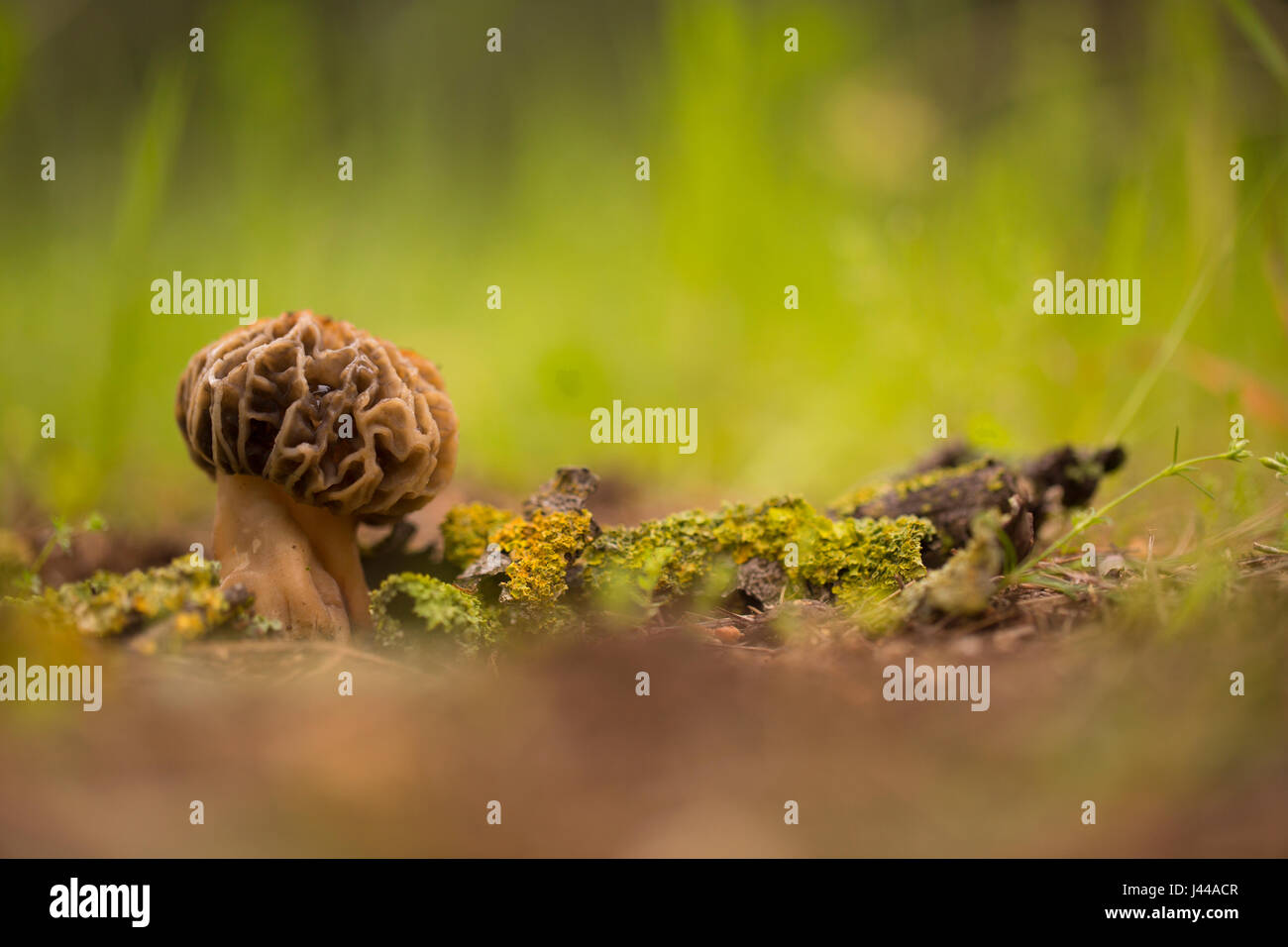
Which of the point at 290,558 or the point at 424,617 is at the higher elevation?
the point at 290,558

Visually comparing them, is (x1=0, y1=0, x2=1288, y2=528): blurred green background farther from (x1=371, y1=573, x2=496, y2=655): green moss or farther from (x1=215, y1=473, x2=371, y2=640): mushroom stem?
(x1=371, y1=573, x2=496, y2=655): green moss

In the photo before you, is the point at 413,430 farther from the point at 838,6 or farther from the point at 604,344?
the point at 838,6

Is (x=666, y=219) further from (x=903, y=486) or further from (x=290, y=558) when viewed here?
(x=290, y=558)

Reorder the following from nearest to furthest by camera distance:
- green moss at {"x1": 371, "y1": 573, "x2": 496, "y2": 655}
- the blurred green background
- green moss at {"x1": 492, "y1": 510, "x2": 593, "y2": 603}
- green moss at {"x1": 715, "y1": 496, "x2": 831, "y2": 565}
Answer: green moss at {"x1": 371, "y1": 573, "x2": 496, "y2": 655}
green moss at {"x1": 492, "y1": 510, "x2": 593, "y2": 603}
green moss at {"x1": 715, "y1": 496, "x2": 831, "y2": 565}
the blurred green background

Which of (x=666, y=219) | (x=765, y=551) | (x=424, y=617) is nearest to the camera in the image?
(x=424, y=617)

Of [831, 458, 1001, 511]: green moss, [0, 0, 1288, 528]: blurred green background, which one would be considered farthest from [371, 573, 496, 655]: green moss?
[0, 0, 1288, 528]: blurred green background

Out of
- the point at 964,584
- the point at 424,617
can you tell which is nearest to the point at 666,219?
the point at 424,617

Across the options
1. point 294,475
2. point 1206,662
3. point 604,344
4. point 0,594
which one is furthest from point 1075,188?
point 0,594
